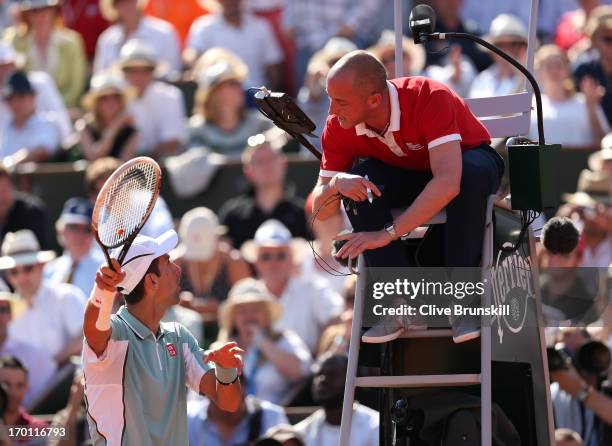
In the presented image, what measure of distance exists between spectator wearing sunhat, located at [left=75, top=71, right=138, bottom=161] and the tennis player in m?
6.65

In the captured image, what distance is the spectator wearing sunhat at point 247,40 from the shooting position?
1407cm

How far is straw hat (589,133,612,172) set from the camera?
429 inches

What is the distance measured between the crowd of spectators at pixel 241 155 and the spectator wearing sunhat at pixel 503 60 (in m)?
0.02

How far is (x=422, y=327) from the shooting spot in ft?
20.1

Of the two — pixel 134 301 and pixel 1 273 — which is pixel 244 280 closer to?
pixel 1 273

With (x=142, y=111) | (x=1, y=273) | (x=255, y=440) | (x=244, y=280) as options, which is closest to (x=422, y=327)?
(x=255, y=440)

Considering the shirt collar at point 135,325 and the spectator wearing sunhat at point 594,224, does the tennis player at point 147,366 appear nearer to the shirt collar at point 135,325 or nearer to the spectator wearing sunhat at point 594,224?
the shirt collar at point 135,325

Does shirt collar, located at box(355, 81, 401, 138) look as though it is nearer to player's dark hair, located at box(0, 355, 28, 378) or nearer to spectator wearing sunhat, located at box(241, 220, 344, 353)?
player's dark hair, located at box(0, 355, 28, 378)

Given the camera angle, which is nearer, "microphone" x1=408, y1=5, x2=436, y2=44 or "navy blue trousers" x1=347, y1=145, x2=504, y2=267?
"navy blue trousers" x1=347, y1=145, x2=504, y2=267

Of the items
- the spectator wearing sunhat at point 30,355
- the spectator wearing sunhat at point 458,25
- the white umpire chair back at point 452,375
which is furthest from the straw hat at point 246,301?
the white umpire chair back at point 452,375

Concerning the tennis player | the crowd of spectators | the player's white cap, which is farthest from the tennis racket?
the crowd of spectators

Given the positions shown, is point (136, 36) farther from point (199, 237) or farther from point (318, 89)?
point (199, 237)

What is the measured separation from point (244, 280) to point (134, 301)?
4.77 metres

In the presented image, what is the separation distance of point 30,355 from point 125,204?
514 centimetres
